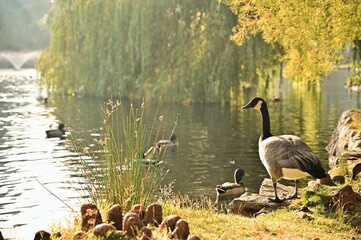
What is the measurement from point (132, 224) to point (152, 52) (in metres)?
28.0

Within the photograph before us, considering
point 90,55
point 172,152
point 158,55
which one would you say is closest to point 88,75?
point 90,55

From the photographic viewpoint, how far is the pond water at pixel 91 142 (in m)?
13.8

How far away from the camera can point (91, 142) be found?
888 inches

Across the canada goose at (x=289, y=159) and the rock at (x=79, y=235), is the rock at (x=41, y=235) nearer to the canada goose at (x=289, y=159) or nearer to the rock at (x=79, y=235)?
the rock at (x=79, y=235)

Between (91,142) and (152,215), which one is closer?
(152,215)

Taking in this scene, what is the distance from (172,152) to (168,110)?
1088 centimetres

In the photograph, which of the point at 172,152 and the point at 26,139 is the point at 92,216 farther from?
the point at 26,139

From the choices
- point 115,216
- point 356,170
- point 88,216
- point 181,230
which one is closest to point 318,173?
point 356,170

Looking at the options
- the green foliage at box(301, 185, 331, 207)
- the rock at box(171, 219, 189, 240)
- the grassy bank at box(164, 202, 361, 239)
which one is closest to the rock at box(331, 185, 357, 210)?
the green foliage at box(301, 185, 331, 207)

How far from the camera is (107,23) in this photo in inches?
1420

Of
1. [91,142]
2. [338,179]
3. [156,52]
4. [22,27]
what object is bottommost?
[91,142]

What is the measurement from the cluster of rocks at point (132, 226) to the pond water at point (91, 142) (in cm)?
→ 145

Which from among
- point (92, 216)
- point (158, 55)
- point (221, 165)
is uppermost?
point (158, 55)

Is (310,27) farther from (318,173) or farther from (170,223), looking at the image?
(170,223)
